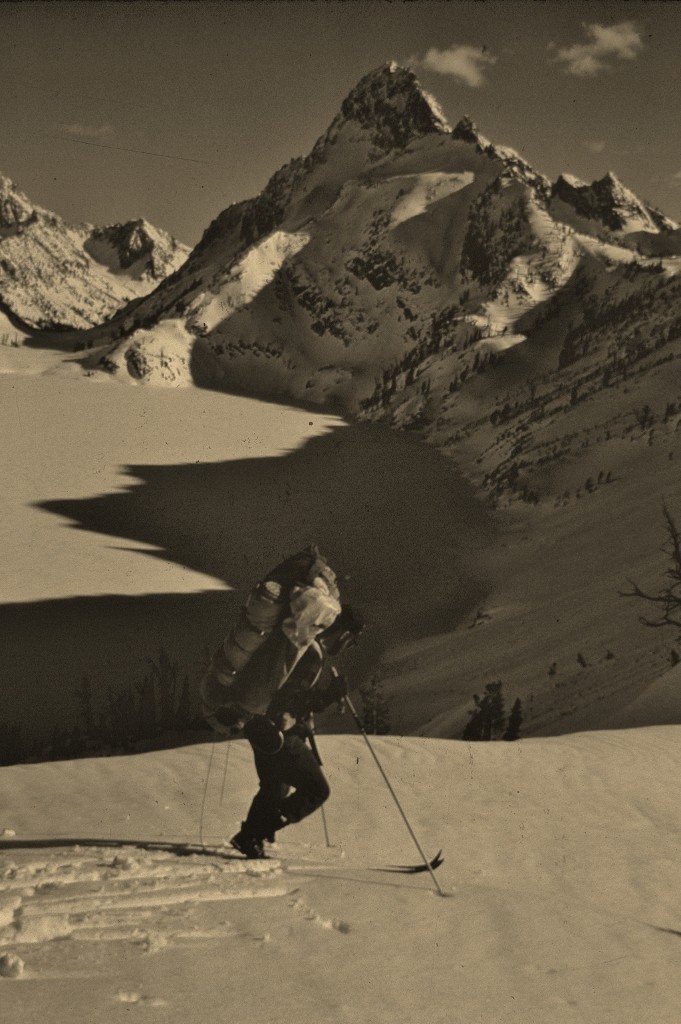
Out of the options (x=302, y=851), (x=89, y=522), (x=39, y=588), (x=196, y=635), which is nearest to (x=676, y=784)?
(x=302, y=851)

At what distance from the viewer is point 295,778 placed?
626cm

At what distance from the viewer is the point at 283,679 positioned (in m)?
6.14

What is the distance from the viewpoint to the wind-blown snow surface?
4.05 metres

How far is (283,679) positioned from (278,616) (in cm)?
41

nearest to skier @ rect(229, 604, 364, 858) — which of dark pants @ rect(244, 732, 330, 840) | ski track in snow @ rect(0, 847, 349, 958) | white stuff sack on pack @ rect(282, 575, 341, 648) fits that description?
dark pants @ rect(244, 732, 330, 840)

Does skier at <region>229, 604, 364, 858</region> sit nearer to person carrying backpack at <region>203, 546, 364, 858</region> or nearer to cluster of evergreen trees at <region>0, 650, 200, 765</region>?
person carrying backpack at <region>203, 546, 364, 858</region>

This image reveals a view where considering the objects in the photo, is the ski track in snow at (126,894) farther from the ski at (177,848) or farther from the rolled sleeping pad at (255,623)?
the rolled sleeping pad at (255,623)

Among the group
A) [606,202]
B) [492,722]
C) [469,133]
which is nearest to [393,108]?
[469,133]

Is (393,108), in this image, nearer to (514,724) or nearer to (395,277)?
(395,277)

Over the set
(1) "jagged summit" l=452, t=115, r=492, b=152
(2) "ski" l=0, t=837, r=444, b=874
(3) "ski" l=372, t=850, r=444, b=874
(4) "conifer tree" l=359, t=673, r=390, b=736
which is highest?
(1) "jagged summit" l=452, t=115, r=492, b=152

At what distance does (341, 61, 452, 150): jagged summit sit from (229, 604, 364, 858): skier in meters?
92.5

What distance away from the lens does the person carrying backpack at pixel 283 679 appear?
604 cm

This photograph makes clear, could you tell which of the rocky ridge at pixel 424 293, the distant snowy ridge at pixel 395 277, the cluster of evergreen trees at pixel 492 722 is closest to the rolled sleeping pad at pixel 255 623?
the cluster of evergreen trees at pixel 492 722

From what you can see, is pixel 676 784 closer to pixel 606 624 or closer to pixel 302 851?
pixel 302 851
